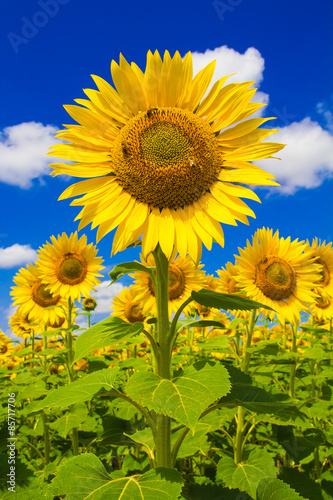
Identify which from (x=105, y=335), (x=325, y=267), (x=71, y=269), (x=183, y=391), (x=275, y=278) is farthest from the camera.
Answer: (x=71, y=269)

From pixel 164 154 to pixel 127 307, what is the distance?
4.87 metres

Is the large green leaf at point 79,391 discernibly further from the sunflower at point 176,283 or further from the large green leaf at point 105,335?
the sunflower at point 176,283

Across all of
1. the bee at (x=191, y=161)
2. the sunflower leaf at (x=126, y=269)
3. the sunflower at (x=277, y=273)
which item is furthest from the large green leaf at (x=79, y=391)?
the sunflower at (x=277, y=273)

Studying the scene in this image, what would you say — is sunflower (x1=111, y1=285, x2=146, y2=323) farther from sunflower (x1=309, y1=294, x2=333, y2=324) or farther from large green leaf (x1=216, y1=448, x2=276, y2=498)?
large green leaf (x1=216, y1=448, x2=276, y2=498)

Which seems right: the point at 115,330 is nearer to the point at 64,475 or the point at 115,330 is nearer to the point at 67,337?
the point at 64,475

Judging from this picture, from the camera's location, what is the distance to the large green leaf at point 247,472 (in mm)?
2818

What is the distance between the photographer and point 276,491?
6.84 feet

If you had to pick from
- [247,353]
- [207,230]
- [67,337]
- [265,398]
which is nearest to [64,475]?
[265,398]

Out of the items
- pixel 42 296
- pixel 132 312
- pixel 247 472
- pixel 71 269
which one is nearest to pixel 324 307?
pixel 132 312

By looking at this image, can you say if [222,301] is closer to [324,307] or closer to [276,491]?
[276,491]

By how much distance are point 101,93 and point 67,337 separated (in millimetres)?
3426

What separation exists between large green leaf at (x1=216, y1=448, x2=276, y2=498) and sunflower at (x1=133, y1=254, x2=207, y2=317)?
2346mm

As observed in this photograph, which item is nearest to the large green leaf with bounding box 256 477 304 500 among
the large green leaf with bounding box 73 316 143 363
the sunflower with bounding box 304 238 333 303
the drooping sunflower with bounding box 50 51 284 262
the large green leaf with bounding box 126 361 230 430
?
the large green leaf with bounding box 126 361 230 430

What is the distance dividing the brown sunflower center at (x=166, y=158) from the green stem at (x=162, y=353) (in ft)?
1.11
